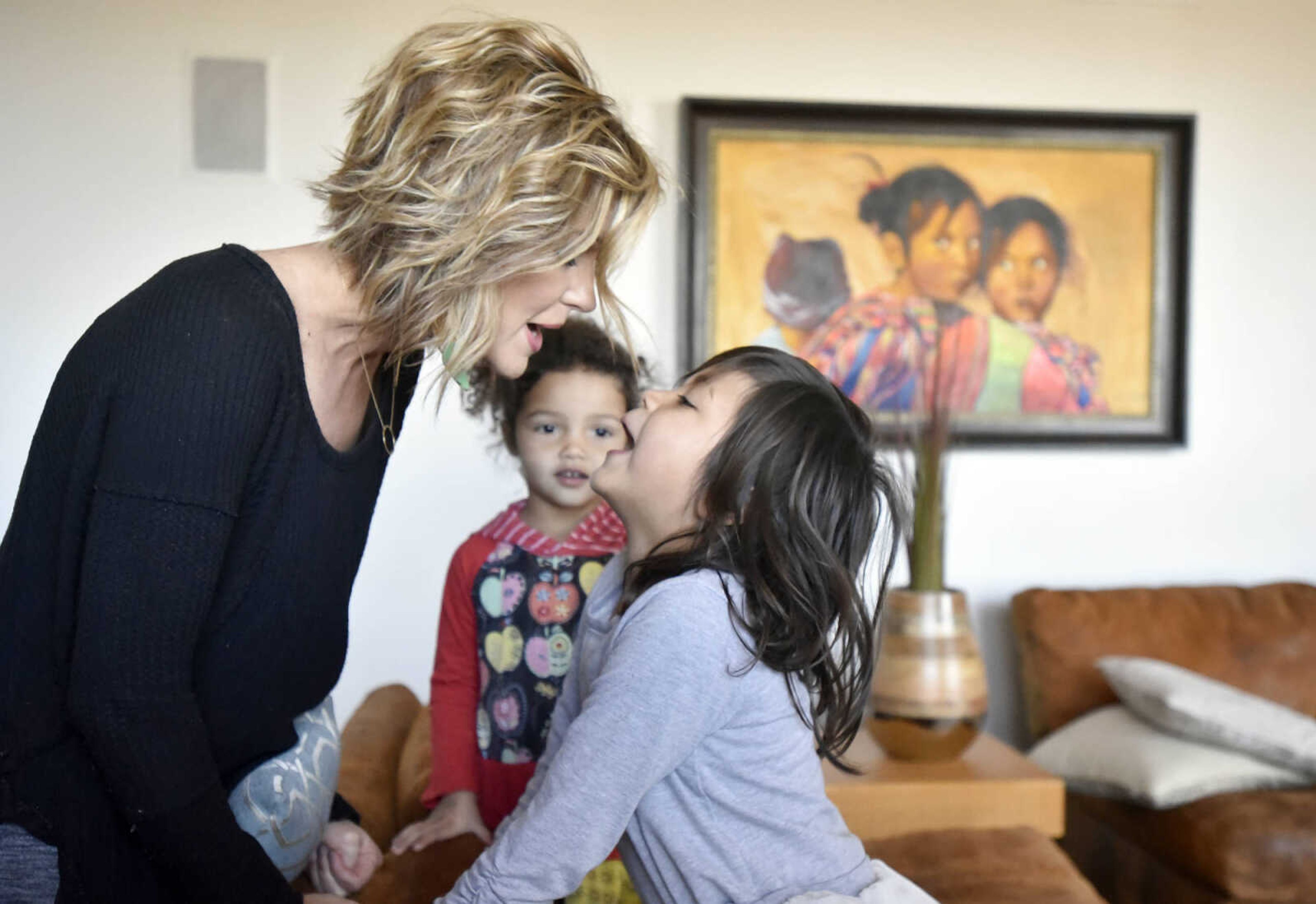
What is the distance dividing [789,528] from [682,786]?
288mm

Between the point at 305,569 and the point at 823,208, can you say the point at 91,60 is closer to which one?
the point at 823,208

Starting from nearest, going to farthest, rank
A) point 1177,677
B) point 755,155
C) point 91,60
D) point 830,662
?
point 830,662 → point 1177,677 → point 91,60 → point 755,155

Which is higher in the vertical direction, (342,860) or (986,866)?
(342,860)

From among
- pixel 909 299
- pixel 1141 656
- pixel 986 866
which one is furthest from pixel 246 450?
pixel 1141 656

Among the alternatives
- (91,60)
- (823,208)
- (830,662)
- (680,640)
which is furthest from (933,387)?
(91,60)

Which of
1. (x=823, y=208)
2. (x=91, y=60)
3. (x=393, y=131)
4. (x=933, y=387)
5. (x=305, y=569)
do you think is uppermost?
(x=91, y=60)

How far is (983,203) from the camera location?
118 inches

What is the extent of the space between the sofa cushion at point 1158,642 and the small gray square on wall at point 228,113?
2239 millimetres

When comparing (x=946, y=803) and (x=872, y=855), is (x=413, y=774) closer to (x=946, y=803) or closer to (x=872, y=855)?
(x=872, y=855)

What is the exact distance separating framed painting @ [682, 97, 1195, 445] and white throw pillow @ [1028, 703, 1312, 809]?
814 millimetres

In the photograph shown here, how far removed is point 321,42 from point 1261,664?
9.04 ft

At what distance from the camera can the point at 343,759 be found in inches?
77.7

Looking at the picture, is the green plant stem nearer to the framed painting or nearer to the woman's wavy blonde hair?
the framed painting

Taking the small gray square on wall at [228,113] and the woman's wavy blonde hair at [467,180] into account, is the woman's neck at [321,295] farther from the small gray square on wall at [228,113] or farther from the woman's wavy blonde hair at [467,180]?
the small gray square on wall at [228,113]
